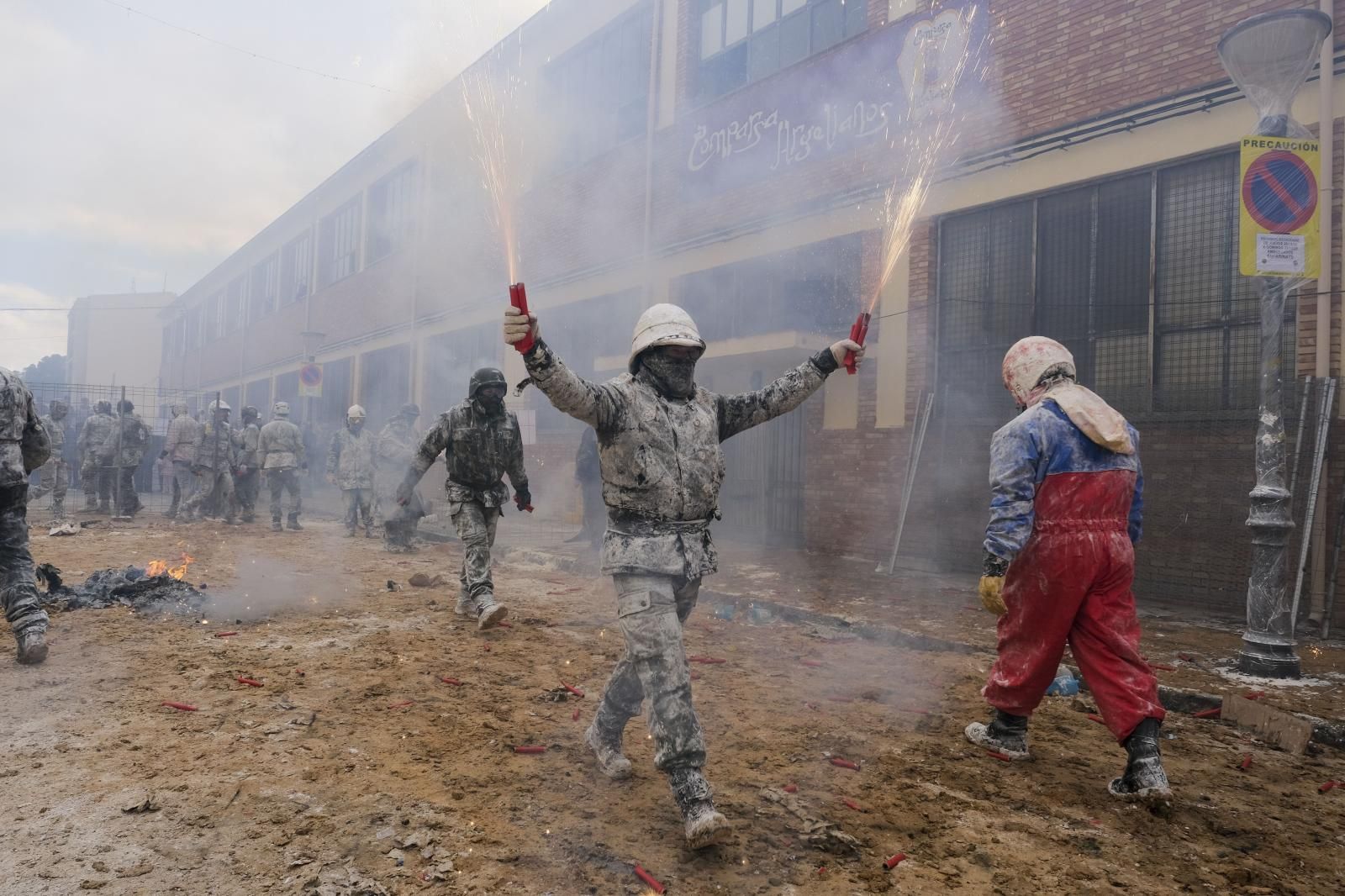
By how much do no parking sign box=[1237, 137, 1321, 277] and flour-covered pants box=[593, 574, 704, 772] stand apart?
4.27 m

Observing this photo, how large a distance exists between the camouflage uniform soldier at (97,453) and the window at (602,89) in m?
9.31

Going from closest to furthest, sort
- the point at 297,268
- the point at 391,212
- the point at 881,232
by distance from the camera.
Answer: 1. the point at 881,232
2. the point at 391,212
3. the point at 297,268

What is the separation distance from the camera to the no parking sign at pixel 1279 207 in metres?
4.80

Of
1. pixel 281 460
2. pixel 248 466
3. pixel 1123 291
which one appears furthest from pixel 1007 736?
pixel 248 466

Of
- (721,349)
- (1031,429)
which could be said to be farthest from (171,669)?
(721,349)

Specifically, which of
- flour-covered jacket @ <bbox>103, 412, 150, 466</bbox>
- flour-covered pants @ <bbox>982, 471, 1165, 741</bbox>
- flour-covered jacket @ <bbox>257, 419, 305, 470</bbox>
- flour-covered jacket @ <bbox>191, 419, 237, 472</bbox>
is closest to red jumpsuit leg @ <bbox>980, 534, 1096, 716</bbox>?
flour-covered pants @ <bbox>982, 471, 1165, 741</bbox>

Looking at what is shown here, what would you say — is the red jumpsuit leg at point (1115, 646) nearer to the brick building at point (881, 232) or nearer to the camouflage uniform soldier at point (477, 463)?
the camouflage uniform soldier at point (477, 463)

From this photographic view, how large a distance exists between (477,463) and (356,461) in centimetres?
693

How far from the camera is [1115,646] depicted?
320cm

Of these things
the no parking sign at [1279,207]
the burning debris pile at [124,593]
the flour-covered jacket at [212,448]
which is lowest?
the burning debris pile at [124,593]

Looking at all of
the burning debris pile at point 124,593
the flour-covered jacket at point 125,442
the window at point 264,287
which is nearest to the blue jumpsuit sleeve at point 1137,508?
the burning debris pile at point 124,593

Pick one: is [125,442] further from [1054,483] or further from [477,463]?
[1054,483]

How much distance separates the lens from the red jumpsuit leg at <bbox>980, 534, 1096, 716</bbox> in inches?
128

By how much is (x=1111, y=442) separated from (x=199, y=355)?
141 feet
